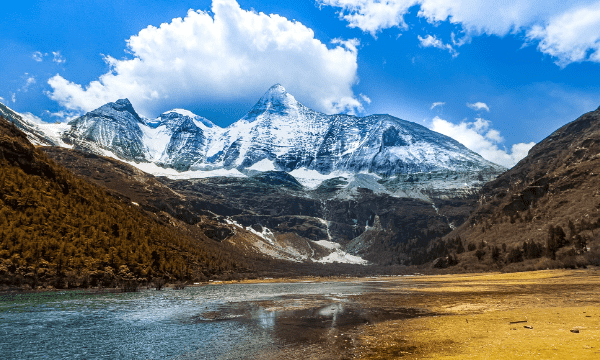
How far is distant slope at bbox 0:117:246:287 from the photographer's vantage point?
2451 inches

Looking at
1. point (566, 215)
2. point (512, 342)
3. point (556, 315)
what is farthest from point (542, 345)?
point (566, 215)

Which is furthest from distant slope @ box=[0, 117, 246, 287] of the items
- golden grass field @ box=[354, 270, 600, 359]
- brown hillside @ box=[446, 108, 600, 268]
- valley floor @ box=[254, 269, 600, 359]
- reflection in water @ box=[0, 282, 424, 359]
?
brown hillside @ box=[446, 108, 600, 268]

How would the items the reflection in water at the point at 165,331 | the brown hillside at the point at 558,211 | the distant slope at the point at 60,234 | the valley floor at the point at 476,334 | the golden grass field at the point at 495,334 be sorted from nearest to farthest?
the golden grass field at the point at 495,334 < the valley floor at the point at 476,334 < the reflection in water at the point at 165,331 < the distant slope at the point at 60,234 < the brown hillside at the point at 558,211

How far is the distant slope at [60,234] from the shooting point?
204 ft

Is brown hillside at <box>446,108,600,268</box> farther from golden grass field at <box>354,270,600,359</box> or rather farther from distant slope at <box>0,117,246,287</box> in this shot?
distant slope at <box>0,117,246,287</box>

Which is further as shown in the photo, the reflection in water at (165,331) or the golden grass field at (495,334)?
the reflection in water at (165,331)

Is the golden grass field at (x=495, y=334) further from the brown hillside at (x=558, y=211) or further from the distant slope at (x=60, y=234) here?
the brown hillside at (x=558, y=211)

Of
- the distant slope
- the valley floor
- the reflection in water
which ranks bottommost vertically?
the reflection in water

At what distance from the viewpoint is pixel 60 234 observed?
7100 centimetres

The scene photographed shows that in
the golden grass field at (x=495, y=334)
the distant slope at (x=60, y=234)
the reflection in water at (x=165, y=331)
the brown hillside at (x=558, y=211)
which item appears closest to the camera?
the golden grass field at (x=495, y=334)

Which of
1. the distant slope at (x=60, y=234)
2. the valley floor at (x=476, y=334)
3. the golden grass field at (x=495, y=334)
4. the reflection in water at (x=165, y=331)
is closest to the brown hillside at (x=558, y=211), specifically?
the valley floor at (x=476, y=334)

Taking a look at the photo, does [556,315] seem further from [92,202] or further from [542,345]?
[92,202]

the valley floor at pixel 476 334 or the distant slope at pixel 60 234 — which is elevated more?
the distant slope at pixel 60 234

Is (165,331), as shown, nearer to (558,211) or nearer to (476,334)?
(476,334)
